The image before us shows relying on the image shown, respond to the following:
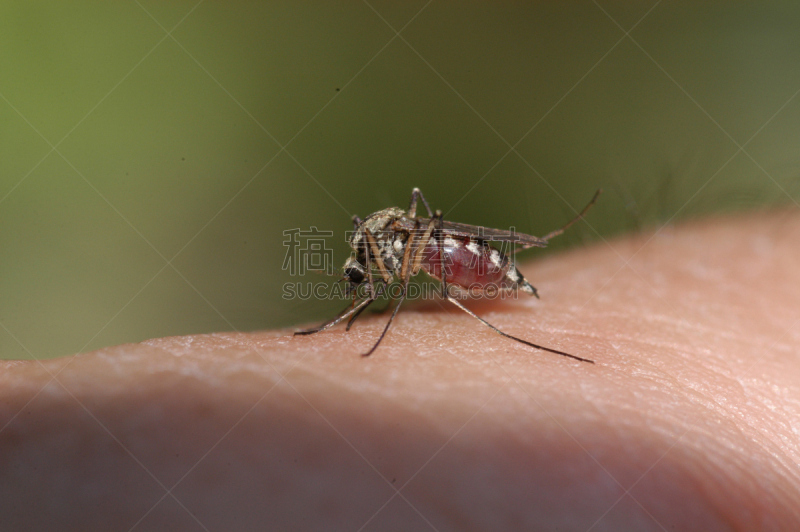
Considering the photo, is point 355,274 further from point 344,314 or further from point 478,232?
point 478,232

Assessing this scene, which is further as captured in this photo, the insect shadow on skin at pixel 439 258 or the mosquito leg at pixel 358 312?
the insect shadow on skin at pixel 439 258

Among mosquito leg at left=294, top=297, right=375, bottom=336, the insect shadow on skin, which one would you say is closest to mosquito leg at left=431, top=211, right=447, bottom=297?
the insect shadow on skin

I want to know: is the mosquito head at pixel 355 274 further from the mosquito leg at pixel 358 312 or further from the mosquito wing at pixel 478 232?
the mosquito wing at pixel 478 232

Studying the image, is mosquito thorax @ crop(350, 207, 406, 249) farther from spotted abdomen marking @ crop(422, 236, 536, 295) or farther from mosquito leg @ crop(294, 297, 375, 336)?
mosquito leg @ crop(294, 297, 375, 336)

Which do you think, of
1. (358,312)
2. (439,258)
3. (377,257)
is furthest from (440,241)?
(358,312)

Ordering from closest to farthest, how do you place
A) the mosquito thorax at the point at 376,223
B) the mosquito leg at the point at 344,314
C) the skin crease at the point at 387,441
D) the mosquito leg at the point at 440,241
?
the skin crease at the point at 387,441
the mosquito leg at the point at 344,314
the mosquito leg at the point at 440,241
the mosquito thorax at the point at 376,223

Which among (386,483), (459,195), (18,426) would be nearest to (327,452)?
(386,483)

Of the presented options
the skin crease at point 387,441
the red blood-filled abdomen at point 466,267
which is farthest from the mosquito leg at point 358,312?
the skin crease at point 387,441
